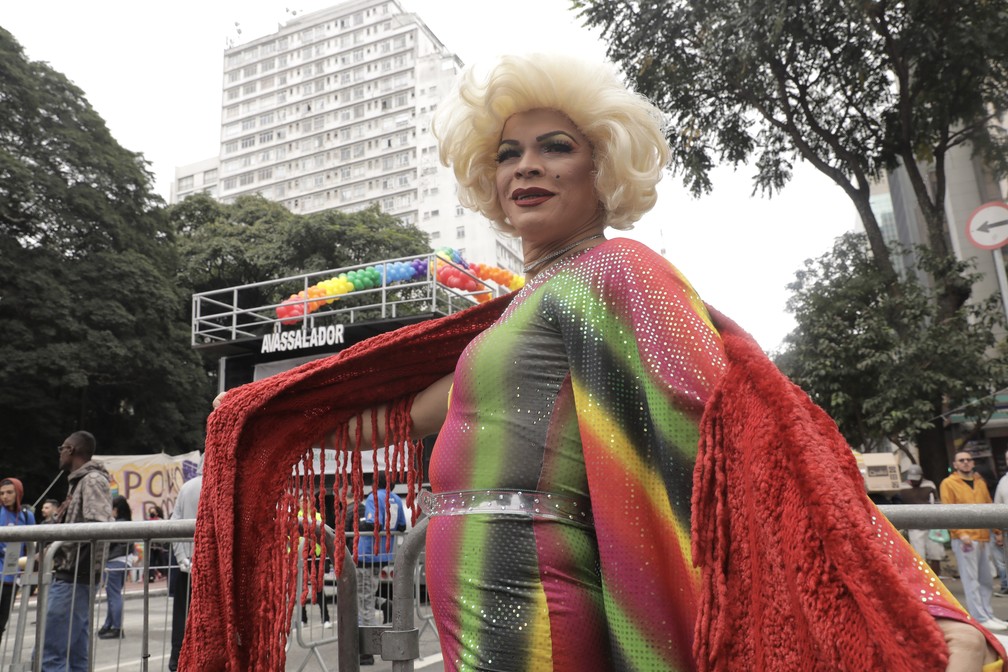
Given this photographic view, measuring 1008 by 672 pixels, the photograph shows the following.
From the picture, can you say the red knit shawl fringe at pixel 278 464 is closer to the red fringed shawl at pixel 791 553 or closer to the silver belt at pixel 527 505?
the silver belt at pixel 527 505

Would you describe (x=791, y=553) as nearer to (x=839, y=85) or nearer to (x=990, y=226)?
(x=990, y=226)

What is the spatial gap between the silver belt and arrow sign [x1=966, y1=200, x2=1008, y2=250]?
6676 mm

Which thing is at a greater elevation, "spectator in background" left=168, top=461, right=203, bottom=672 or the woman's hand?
the woman's hand

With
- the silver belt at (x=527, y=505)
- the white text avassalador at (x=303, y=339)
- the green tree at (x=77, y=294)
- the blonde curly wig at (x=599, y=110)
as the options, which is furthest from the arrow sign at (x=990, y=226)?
the green tree at (x=77, y=294)

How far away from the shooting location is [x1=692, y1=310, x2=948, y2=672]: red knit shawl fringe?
2.82 feet

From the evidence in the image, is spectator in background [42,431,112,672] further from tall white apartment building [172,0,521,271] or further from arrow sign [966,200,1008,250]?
tall white apartment building [172,0,521,271]

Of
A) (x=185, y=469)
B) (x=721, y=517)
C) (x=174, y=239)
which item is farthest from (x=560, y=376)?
(x=174, y=239)

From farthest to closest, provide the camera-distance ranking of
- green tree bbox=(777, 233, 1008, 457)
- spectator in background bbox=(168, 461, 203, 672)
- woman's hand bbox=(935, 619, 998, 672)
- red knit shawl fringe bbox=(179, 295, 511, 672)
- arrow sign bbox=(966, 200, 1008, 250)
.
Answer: green tree bbox=(777, 233, 1008, 457) → arrow sign bbox=(966, 200, 1008, 250) → spectator in background bbox=(168, 461, 203, 672) → red knit shawl fringe bbox=(179, 295, 511, 672) → woman's hand bbox=(935, 619, 998, 672)

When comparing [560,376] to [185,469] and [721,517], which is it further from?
[185,469]

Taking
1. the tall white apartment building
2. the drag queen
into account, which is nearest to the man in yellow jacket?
the drag queen

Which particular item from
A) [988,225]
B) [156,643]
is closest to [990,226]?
[988,225]

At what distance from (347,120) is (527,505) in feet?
257

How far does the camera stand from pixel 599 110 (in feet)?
5.22

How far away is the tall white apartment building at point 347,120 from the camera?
69.8 meters
